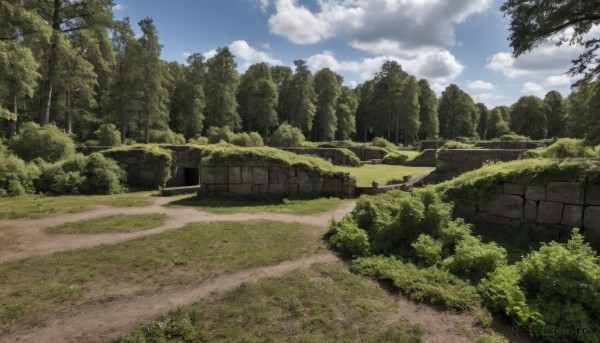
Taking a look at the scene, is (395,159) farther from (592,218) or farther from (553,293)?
(553,293)

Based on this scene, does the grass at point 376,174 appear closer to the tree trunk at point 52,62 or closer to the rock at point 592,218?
the rock at point 592,218

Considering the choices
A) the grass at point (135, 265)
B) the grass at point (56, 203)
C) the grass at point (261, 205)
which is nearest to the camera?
the grass at point (135, 265)

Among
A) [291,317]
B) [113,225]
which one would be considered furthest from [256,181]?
[291,317]

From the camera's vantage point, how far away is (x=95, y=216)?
10.3 metres

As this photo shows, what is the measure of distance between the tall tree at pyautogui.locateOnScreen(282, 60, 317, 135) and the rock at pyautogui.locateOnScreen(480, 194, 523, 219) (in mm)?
43665

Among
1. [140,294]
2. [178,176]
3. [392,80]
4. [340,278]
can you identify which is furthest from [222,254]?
[392,80]

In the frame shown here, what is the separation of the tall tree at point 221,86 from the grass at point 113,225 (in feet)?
115

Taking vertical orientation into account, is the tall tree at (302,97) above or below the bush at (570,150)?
above

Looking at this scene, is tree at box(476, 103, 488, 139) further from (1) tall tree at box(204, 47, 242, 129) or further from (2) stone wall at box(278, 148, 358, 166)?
(2) stone wall at box(278, 148, 358, 166)

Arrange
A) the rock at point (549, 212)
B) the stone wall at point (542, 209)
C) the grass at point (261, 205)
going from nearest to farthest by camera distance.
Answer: the stone wall at point (542, 209) → the rock at point (549, 212) → the grass at point (261, 205)

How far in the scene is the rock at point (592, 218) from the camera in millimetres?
7125

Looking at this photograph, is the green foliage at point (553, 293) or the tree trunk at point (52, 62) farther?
the tree trunk at point (52, 62)

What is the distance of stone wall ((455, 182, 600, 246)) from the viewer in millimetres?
7227

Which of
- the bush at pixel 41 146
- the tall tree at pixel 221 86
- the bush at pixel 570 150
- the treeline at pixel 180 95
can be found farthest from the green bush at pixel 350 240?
the tall tree at pixel 221 86
